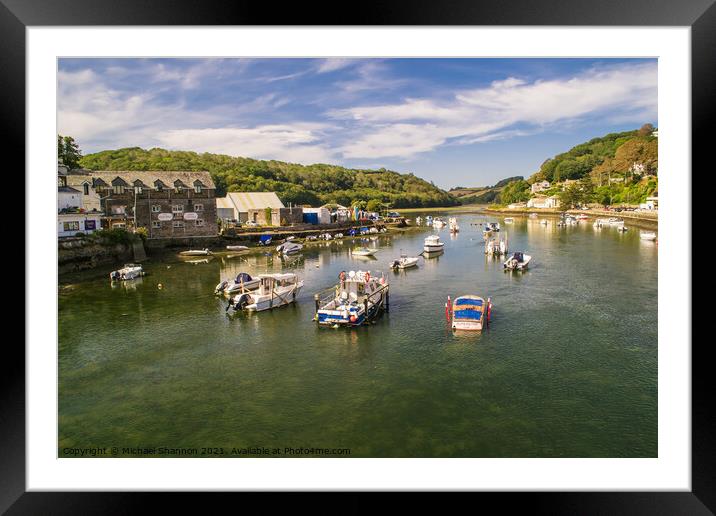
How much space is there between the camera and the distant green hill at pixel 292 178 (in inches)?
637

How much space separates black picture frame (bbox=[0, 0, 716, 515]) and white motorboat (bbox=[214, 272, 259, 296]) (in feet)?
26.6

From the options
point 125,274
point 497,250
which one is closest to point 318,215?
point 497,250

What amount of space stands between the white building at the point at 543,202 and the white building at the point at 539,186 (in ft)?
3.37

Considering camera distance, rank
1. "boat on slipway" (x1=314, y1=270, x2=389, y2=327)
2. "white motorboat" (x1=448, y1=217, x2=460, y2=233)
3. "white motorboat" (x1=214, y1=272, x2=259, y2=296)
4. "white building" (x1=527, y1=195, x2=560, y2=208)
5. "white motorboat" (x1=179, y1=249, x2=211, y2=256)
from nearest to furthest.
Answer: "boat on slipway" (x1=314, y1=270, x2=389, y2=327)
"white motorboat" (x1=214, y1=272, x2=259, y2=296)
"white motorboat" (x1=179, y1=249, x2=211, y2=256)
"white building" (x1=527, y1=195, x2=560, y2=208)
"white motorboat" (x1=448, y1=217, x2=460, y2=233)

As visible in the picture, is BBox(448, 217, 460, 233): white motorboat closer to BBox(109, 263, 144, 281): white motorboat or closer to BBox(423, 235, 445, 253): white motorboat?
BBox(423, 235, 445, 253): white motorboat

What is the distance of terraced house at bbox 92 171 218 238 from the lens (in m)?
16.2

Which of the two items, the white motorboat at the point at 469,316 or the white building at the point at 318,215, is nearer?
the white motorboat at the point at 469,316

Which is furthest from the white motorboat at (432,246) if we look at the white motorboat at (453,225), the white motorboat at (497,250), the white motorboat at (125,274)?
the white motorboat at (125,274)

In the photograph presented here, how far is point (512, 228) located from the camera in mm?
24453

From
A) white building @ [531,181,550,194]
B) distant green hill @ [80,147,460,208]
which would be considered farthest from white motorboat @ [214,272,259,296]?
white building @ [531,181,550,194]

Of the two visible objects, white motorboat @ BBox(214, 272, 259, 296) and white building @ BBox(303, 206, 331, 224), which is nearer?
white motorboat @ BBox(214, 272, 259, 296)

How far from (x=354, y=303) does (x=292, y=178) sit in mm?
10653
